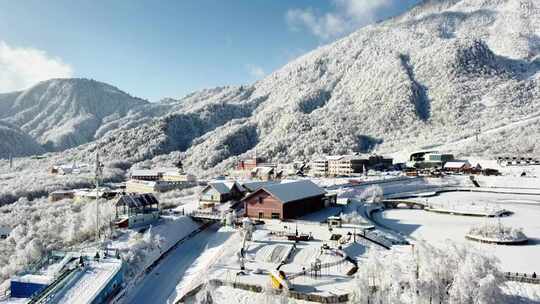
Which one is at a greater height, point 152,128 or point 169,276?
point 152,128

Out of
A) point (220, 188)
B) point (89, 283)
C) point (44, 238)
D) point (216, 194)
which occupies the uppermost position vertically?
point (220, 188)

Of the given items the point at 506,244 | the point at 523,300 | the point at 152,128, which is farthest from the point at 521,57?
the point at 523,300

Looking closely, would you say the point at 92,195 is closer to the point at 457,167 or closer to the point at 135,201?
the point at 135,201

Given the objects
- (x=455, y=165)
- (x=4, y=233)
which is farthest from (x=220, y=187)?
(x=455, y=165)

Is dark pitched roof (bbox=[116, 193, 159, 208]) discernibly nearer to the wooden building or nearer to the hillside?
the wooden building

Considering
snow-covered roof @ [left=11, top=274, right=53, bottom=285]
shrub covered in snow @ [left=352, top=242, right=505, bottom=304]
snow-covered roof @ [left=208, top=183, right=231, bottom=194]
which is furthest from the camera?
snow-covered roof @ [left=208, top=183, right=231, bottom=194]

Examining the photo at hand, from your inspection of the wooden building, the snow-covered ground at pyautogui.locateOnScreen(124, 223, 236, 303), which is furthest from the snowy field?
the snow-covered ground at pyautogui.locateOnScreen(124, 223, 236, 303)

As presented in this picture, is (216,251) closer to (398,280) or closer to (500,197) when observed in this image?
(398,280)

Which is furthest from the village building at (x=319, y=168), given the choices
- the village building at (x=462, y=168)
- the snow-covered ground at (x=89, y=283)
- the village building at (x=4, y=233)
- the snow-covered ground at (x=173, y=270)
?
the snow-covered ground at (x=89, y=283)
